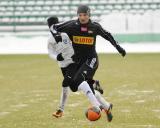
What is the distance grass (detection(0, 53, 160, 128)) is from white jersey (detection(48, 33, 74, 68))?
0.95 metres

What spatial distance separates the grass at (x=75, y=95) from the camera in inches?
361

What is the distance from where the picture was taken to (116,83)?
15.8 meters

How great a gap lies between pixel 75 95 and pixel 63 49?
14.6 ft

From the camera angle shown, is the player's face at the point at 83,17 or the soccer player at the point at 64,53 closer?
the player's face at the point at 83,17

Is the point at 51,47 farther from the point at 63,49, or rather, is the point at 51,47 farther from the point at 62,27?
the point at 62,27

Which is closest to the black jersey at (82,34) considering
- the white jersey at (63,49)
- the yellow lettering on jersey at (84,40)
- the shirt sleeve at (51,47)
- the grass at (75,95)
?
the yellow lettering on jersey at (84,40)

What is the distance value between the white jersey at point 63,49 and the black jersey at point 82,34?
10.2 inches

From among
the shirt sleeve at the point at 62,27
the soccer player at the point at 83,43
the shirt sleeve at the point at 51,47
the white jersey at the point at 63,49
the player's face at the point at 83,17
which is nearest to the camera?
the player's face at the point at 83,17

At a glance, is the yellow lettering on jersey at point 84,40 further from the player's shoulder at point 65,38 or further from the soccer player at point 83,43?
the player's shoulder at point 65,38

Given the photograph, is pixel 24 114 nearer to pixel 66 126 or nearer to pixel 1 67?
pixel 66 126

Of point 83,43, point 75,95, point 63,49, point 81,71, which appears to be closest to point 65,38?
point 63,49

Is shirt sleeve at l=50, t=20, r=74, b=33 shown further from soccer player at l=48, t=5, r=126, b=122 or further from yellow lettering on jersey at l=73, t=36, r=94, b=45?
yellow lettering on jersey at l=73, t=36, r=94, b=45

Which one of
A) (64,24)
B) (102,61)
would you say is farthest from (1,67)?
(64,24)

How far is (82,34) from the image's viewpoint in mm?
8578
